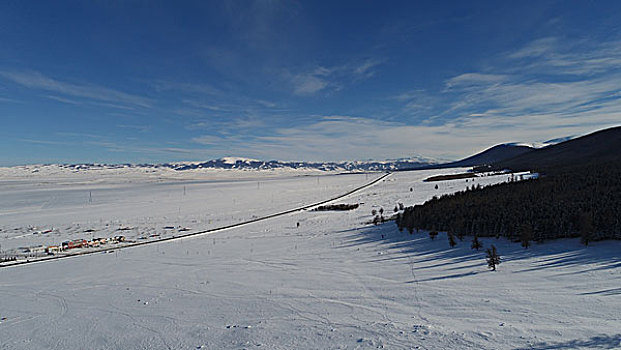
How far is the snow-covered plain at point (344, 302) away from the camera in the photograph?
349cm

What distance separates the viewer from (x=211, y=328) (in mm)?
4215

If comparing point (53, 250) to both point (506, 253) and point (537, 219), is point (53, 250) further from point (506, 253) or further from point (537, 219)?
point (537, 219)

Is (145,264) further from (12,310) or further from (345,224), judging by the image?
(345,224)

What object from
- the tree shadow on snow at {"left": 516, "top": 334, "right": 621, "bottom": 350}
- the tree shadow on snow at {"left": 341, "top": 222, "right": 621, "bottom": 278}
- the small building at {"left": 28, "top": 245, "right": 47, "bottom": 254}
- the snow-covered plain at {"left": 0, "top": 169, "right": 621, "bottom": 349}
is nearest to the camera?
the tree shadow on snow at {"left": 516, "top": 334, "right": 621, "bottom": 350}

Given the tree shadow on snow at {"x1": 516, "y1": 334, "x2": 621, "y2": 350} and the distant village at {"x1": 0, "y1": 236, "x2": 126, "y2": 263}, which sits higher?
the tree shadow on snow at {"x1": 516, "y1": 334, "x2": 621, "y2": 350}

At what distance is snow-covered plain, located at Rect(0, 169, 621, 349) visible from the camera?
11.5 feet

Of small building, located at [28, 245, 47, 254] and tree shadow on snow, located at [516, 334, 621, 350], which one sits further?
small building, located at [28, 245, 47, 254]

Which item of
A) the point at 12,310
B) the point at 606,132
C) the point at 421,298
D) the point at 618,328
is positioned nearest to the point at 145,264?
the point at 12,310

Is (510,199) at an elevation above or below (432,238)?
above

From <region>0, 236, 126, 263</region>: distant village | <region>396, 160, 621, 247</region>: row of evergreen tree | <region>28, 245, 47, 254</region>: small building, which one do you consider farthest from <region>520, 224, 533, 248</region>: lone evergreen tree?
<region>28, 245, 47, 254</region>: small building

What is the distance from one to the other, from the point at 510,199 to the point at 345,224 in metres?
6.57

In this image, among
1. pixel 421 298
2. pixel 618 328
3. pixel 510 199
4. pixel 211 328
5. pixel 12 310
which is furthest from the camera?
pixel 510 199

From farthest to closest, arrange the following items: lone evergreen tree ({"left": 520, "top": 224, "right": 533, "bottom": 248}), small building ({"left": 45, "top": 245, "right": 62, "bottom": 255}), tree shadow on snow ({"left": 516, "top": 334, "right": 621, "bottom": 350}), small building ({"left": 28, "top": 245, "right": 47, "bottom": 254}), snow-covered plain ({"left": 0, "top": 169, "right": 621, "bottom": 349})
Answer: small building ({"left": 28, "top": 245, "right": 47, "bottom": 254})
small building ({"left": 45, "top": 245, "right": 62, "bottom": 255})
lone evergreen tree ({"left": 520, "top": 224, "right": 533, "bottom": 248})
snow-covered plain ({"left": 0, "top": 169, "right": 621, "bottom": 349})
tree shadow on snow ({"left": 516, "top": 334, "right": 621, "bottom": 350})

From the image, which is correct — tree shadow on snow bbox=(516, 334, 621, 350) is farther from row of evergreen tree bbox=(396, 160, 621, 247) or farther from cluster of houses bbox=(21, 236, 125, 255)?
cluster of houses bbox=(21, 236, 125, 255)
